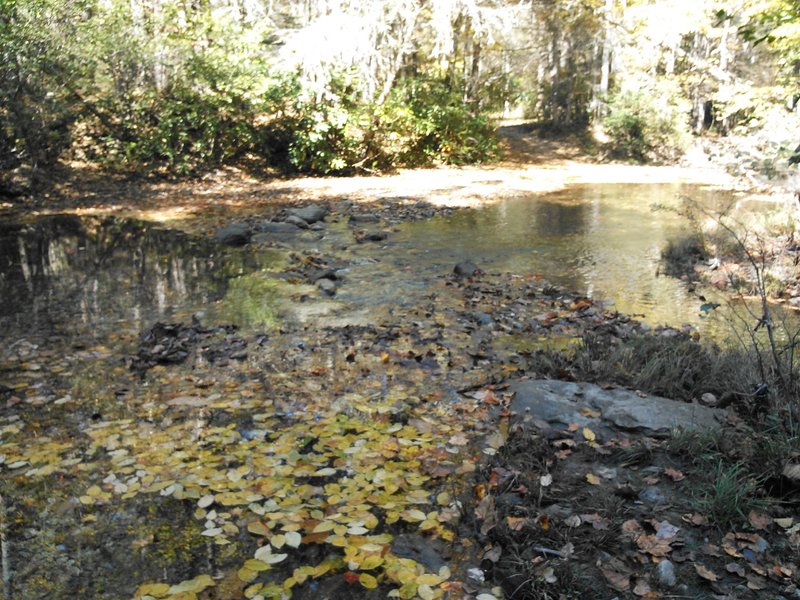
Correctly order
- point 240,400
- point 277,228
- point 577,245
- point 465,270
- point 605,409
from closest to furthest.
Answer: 1. point 605,409
2. point 240,400
3. point 465,270
4. point 577,245
5. point 277,228

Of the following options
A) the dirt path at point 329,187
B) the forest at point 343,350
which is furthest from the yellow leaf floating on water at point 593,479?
the dirt path at point 329,187

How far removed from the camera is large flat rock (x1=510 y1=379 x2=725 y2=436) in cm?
387

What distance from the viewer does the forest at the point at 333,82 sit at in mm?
13258

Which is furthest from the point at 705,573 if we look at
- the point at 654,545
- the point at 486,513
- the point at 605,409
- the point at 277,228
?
the point at 277,228

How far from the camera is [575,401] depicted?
4.22m

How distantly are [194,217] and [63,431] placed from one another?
859cm

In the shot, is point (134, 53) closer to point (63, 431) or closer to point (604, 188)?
point (604, 188)

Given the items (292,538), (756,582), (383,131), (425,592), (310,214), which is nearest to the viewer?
(756,582)

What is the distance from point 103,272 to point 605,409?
6.78 metres

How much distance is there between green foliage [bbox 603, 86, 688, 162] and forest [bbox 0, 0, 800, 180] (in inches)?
2.5

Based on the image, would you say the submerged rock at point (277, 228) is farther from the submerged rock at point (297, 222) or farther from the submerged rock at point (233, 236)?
the submerged rock at point (233, 236)

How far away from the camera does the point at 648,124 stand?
23.6 metres

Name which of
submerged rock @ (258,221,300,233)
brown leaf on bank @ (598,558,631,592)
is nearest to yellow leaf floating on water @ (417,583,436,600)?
brown leaf on bank @ (598,558,631,592)

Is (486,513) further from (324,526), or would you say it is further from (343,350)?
(343,350)
